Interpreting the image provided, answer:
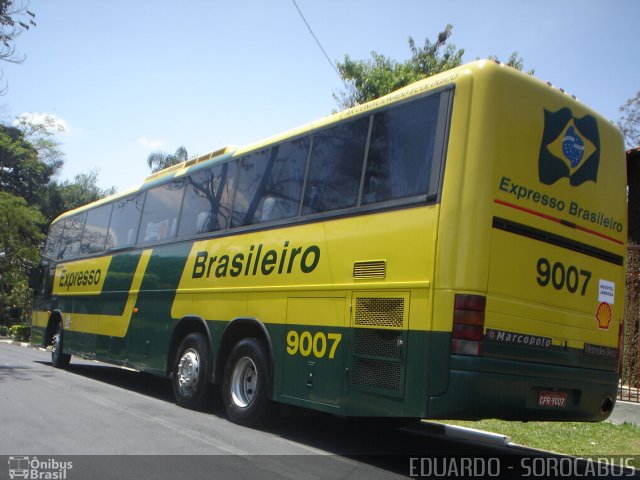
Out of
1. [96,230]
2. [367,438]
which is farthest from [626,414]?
[96,230]

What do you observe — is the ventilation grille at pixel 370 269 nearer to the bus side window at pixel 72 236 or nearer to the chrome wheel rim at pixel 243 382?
the chrome wheel rim at pixel 243 382

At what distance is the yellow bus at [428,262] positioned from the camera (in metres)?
5.59

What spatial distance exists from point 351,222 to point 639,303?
632cm

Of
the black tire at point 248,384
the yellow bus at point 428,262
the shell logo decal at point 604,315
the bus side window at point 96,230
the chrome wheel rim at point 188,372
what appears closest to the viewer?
the yellow bus at point 428,262

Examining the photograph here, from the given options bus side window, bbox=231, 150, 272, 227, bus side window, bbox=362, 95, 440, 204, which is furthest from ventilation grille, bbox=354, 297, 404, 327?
bus side window, bbox=231, 150, 272, 227

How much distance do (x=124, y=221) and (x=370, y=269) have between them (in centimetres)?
735

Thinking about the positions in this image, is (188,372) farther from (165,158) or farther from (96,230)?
(165,158)

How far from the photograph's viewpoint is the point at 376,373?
6.04 metres

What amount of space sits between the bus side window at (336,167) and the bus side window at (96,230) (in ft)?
22.9

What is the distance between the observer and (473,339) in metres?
5.46

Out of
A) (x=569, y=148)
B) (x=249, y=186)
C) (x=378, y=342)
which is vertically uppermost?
(x=569, y=148)

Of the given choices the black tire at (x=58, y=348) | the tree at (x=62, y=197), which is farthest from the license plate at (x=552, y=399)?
the tree at (x=62, y=197)

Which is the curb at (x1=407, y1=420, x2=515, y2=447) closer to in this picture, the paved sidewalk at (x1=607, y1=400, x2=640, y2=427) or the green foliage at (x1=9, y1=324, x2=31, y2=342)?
the paved sidewalk at (x1=607, y1=400, x2=640, y2=427)

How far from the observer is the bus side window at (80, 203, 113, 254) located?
13.2 m
